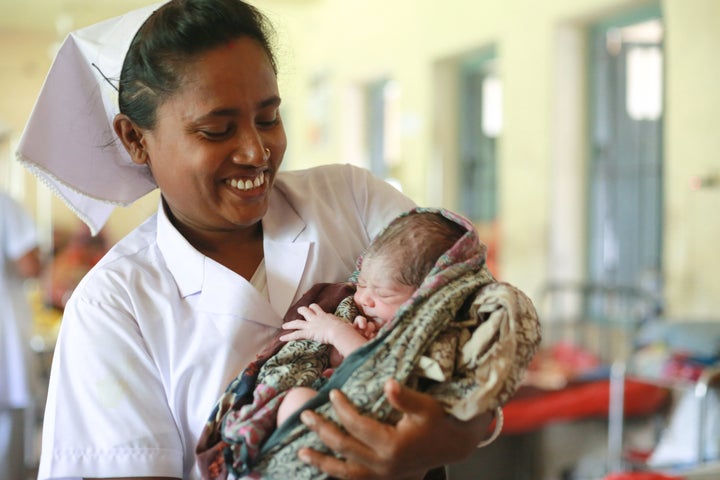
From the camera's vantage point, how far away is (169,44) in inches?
43.6

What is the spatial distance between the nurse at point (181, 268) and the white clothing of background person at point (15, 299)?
2.61 meters

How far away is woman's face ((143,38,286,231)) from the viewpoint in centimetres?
109

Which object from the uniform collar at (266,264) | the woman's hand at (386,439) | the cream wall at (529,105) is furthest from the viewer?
the cream wall at (529,105)

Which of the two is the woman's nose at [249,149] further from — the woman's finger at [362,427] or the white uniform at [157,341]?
the woman's finger at [362,427]

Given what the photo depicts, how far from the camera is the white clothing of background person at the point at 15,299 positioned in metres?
3.65

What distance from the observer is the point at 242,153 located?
110 cm

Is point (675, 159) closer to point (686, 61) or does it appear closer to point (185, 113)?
point (686, 61)

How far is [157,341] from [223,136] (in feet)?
0.96

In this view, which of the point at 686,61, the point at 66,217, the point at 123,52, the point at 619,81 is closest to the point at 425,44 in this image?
the point at 619,81

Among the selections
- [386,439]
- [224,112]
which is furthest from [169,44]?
→ [386,439]

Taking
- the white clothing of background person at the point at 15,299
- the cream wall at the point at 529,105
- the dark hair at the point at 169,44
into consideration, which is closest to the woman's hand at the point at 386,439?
the dark hair at the point at 169,44

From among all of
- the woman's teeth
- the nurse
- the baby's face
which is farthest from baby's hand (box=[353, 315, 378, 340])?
the woman's teeth

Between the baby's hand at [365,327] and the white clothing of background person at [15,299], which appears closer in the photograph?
the baby's hand at [365,327]

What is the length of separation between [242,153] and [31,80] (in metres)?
9.09
